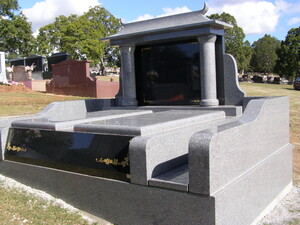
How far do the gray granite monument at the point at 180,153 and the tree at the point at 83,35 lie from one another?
34.5 metres

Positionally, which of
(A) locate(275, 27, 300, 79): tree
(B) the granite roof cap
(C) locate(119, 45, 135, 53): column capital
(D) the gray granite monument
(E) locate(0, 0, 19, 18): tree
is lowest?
(D) the gray granite monument

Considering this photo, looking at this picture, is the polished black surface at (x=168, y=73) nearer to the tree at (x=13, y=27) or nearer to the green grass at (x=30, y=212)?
the green grass at (x=30, y=212)

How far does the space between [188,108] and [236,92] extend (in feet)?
3.79

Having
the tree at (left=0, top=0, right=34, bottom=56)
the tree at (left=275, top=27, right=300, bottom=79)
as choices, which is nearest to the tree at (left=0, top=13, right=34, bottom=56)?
the tree at (left=0, top=0, right=34, bottom=56)

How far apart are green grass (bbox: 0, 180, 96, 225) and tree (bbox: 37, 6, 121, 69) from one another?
36.9 metres

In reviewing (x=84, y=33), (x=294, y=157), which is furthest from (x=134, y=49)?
(x=84, y=33)

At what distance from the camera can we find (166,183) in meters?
3.75

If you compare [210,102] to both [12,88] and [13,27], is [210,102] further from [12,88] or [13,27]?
[13,27]

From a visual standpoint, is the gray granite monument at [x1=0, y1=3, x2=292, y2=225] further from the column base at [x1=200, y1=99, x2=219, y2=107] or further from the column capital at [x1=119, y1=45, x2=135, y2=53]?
the column capital at [x1=119, y1=45, x2=135, y2=53]

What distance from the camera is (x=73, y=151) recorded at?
15.8 feet

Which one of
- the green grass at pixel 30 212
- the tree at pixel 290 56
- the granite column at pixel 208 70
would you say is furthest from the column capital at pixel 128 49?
the tree at pixel 290 56

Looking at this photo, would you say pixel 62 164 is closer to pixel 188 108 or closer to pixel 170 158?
pixel 170 158

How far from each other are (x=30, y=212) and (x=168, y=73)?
16.0 ft

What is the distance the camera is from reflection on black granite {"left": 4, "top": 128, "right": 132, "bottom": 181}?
428 cm
